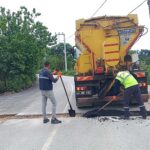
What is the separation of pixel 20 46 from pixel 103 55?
1988cm

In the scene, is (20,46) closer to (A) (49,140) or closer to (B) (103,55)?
(B) (103,55)

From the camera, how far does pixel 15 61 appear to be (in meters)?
34.8

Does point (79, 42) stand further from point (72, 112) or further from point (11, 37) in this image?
point (11, 37)

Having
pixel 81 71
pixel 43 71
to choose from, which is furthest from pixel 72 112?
pixel 81 71

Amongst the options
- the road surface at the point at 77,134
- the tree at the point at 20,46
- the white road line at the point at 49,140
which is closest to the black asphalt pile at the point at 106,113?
the road surface at the point at 77,134

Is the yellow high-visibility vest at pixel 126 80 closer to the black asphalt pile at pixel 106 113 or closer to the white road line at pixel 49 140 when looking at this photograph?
the black asphalt pile at pixel 106 113

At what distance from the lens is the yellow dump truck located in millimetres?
15703

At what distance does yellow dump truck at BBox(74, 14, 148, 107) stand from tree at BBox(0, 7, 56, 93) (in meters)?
18.0

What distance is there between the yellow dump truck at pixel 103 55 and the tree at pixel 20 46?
1797 cm

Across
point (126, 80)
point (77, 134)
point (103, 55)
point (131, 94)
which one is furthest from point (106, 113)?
point (77, 134)

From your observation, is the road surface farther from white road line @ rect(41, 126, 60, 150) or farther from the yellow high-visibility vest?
the yellow high-visibility vest

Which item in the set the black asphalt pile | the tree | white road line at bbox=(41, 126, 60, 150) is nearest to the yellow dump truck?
the black asphalt pile

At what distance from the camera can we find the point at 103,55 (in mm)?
15930

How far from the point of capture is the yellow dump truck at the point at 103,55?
15.7m
